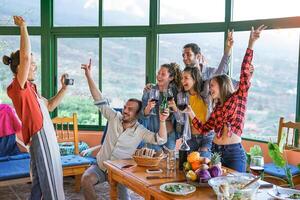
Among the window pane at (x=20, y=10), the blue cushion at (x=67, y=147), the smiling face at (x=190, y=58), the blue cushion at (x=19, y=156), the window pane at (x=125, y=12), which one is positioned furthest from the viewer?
the window pane at (x=20, y=10)

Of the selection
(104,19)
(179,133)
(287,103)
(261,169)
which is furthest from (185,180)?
(104,19)

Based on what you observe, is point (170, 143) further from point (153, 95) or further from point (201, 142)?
point (153, 95)

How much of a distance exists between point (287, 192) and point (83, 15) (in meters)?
3.84

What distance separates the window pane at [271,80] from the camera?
14.3 feet

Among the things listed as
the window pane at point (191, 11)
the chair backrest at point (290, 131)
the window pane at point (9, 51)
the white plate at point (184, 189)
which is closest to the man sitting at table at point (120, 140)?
the white plate at point (184, 189)

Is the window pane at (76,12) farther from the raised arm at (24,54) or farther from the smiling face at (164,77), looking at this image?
the raised arm at (24,54)

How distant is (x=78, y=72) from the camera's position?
214 inches

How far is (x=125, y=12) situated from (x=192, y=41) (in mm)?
979

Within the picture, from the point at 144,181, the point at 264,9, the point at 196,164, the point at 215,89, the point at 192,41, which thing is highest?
the point at 264,9

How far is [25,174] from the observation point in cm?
379

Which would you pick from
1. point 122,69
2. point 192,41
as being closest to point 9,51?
point 122,69

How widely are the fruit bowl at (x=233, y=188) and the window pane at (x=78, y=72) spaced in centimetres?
327

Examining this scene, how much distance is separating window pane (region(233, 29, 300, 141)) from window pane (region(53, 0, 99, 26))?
74.4 inches

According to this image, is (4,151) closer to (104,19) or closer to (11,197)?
(11,197)
